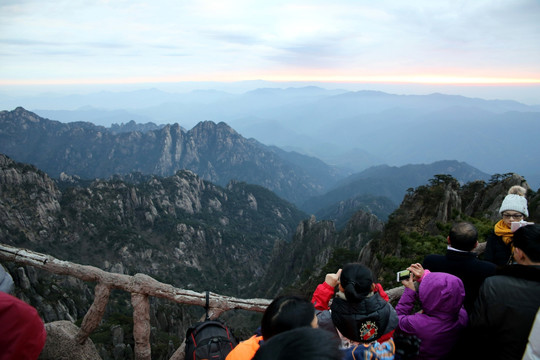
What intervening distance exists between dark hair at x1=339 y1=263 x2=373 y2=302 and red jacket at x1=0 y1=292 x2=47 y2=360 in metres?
2.97

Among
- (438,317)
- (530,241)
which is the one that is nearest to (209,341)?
(438,317)

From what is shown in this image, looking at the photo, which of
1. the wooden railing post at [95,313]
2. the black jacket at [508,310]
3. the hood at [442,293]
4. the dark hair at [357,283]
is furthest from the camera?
the wooden railing post at [95,313]

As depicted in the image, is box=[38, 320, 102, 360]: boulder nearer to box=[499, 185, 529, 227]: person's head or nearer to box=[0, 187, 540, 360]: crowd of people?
box=[0, 187, 540, 360]: crowd of people

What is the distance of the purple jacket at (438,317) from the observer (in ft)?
12.0

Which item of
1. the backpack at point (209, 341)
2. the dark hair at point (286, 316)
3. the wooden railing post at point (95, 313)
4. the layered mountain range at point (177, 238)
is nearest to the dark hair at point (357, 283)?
the dark hair at point (286, 316)

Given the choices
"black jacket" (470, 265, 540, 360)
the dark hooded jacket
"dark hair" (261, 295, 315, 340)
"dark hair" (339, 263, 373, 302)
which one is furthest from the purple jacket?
"dark hair" (261, 295, 315, 340)

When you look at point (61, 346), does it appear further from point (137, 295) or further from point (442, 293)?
point (442, 293)

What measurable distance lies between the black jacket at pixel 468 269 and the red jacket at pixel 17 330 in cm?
486

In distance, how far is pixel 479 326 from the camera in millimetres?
3365

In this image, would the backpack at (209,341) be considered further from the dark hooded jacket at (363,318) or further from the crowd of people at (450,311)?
the dark hooded jacket at (363,318)

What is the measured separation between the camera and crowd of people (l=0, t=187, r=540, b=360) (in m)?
2.45

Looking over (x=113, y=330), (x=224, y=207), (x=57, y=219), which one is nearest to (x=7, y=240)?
(x=57, y=219)

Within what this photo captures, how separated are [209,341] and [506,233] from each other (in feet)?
15.7

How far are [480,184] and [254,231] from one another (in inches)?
3939
